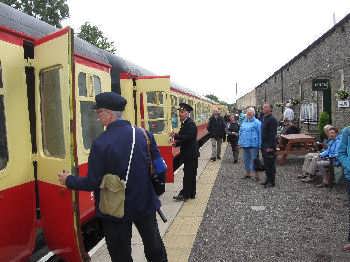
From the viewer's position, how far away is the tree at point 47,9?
145 ft

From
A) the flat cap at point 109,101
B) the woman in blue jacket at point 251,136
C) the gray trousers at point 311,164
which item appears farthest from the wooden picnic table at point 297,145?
the flat cap at point 109,101

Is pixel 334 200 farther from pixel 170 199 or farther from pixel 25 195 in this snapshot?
pixel 25 195

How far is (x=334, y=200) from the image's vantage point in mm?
8125

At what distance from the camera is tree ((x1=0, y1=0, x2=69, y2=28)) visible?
145ft

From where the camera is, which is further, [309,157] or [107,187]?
[309,157]

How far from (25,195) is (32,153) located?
0.41 metres

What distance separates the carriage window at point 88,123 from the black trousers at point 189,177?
250 cm

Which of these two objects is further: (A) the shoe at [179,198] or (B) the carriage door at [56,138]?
(A) the shoe at [179,198]

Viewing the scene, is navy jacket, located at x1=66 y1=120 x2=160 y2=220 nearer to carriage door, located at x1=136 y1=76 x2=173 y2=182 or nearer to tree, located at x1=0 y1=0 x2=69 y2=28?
carriage door, located at x1=136 y1=76 x2=173 y2=182

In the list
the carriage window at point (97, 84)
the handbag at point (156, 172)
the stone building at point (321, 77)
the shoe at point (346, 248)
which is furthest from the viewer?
the stone building at point (321, 77)

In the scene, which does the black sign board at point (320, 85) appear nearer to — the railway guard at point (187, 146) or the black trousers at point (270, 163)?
the black trousers at point (270, 163)

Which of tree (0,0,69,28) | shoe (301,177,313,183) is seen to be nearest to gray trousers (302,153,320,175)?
shoe (301,177,313,183)

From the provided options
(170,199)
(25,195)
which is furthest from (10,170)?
(170,199)

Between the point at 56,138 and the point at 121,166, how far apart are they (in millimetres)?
1067
